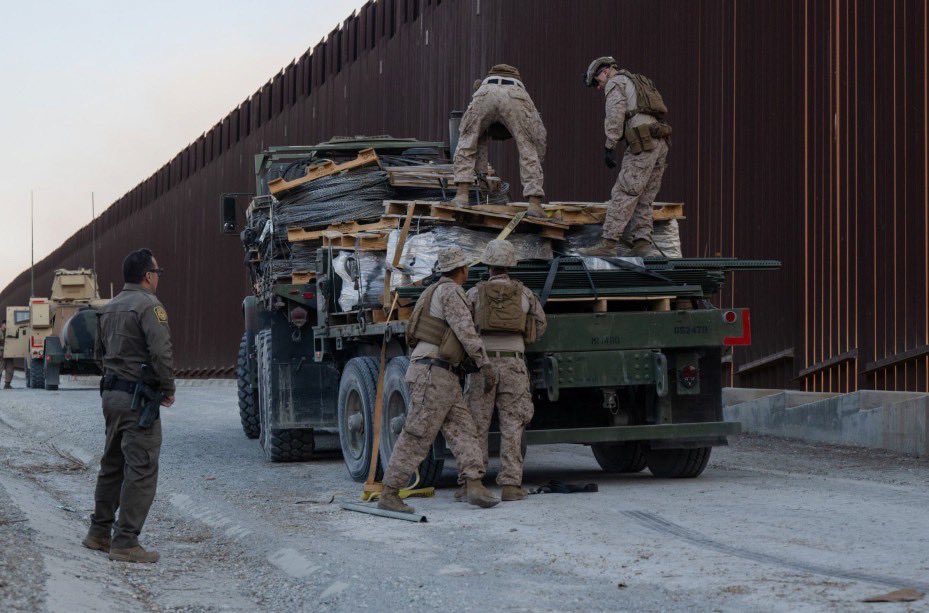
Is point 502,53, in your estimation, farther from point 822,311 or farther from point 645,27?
point 822,311

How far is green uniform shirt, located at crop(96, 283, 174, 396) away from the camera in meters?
7.83

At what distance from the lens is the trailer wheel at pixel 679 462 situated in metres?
11.4

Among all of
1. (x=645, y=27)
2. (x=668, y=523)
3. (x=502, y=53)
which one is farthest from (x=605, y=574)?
(x=502, y=53)

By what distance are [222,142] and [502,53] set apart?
26251mm

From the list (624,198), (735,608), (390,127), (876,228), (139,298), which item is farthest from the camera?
(390,127)

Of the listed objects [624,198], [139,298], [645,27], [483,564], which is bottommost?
[483,564]

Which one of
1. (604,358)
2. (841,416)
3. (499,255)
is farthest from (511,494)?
(841,416)

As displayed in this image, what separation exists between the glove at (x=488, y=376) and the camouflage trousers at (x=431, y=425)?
0.68ft

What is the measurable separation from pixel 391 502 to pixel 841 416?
720 centimetres

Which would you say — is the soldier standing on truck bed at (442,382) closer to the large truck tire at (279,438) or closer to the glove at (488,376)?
the glove at (488,376)

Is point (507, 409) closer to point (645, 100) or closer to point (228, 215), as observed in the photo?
point (645, 100)

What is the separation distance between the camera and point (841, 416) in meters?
15.0

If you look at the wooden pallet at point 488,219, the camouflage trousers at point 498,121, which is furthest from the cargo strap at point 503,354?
the camouflage trousers at point 498,121

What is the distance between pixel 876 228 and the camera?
590 inches
